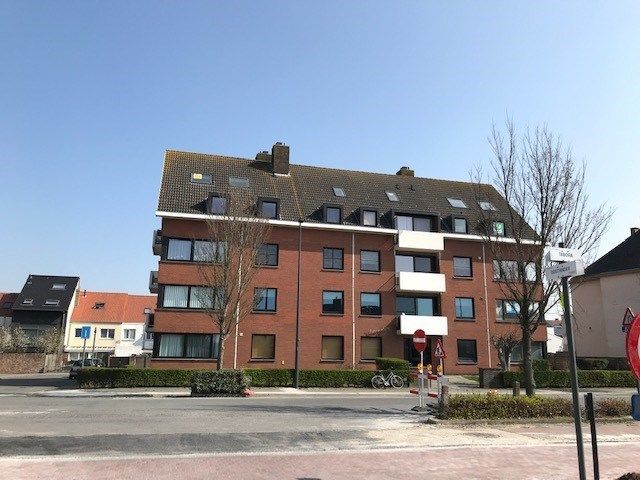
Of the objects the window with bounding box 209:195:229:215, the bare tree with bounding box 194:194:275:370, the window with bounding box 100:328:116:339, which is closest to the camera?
the bare tree with bounding box 194:194:275:370

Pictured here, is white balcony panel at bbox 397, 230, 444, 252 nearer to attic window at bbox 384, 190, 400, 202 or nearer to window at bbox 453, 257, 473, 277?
window at bbox 453, 257, 473, 277

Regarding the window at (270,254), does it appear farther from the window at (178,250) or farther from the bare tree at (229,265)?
A: the window at (178,250)

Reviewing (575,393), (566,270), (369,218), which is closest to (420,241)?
(369,218)

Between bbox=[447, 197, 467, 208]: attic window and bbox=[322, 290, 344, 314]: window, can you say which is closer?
bbox=[322, 290, 344, 314]: window

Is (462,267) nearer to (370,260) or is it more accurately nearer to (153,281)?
(370,260)

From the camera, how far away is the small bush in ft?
66.4

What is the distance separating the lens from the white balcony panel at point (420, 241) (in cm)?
3152

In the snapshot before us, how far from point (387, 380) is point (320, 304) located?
653 centimetres

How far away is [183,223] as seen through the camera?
28.8m

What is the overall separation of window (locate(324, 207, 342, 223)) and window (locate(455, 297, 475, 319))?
9216 mm

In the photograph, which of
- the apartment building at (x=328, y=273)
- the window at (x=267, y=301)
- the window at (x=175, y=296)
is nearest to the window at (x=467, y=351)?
the apartment building at (x=328, y=273)

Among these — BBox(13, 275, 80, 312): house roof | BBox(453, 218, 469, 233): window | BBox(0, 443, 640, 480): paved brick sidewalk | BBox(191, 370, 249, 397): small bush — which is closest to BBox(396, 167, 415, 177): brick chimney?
BBox(453, 218, 469, 233): window

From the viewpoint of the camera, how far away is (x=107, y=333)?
59906 mm

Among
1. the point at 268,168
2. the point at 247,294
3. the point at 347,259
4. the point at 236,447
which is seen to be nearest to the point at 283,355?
the point at 247,294
